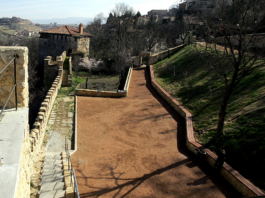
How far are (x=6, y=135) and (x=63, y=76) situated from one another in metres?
17.1

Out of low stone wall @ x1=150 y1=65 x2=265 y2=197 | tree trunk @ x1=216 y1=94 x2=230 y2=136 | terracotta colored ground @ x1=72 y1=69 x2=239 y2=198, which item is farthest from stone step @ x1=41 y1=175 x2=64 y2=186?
tree trunk @ x1=216 y1=94 x2=230 y2=136

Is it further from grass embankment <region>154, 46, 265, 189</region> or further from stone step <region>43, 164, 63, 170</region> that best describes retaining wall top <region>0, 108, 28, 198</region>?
grass embankment <region>154, 46, 265, 189</region>

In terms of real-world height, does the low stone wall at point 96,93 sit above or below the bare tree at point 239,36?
below

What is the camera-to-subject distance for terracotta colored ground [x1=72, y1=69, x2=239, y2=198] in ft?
24.2

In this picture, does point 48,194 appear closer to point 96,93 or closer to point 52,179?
point 52,179

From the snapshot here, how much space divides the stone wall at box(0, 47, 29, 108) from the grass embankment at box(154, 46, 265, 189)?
7157 mm

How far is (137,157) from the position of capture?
9211 mm

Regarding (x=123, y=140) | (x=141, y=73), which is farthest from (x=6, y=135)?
(x=141, y=73)

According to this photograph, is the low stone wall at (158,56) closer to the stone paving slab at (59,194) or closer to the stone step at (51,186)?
the stone step at (51,186)

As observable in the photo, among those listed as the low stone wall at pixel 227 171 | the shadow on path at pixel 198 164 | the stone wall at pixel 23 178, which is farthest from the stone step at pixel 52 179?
the low stone wall at pixel 227 171

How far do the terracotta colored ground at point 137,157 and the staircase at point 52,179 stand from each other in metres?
0.84

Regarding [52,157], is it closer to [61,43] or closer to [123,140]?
[123,140]

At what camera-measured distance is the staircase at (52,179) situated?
5831 mm

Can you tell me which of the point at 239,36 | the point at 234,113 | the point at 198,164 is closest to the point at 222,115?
the point at 234,113
